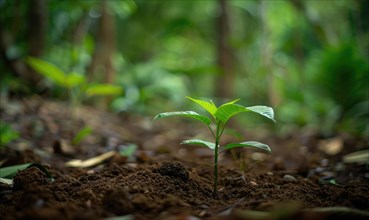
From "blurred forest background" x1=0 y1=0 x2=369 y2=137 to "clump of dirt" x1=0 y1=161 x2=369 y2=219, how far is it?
5.45 ft

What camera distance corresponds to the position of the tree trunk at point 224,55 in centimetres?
503

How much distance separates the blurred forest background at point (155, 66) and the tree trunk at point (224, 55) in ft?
0.05

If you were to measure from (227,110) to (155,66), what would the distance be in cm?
569

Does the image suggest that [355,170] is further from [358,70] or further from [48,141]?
[358,70]

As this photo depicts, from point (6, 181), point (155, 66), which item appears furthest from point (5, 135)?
point (155, 66)

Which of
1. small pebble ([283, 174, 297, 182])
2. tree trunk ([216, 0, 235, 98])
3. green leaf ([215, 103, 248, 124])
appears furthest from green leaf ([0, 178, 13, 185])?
tree trunk ([216, 0, 235, 98])

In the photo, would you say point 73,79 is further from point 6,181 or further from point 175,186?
point 175,186

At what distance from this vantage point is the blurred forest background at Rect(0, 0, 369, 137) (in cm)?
349

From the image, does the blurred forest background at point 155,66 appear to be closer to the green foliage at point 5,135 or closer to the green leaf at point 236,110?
the green foliage at point 5,135

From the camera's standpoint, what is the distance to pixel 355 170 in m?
1.75

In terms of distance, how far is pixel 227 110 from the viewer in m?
1.16

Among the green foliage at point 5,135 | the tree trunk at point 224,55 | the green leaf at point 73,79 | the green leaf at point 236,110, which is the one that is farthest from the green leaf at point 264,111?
the tree trunk at point 224,55

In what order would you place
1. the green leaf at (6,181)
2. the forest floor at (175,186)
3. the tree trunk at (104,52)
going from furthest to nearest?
the tree trunk at (104,52)
the green leaf at (6,181)
the forest floor at (175,186)

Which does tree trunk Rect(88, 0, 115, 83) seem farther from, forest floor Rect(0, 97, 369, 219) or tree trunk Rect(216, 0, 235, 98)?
forest floor Rect(0, 97, 369, 219)
